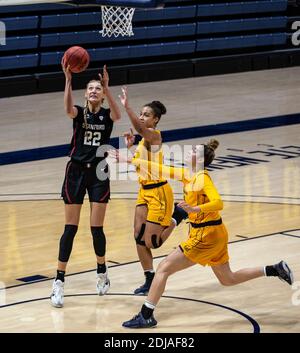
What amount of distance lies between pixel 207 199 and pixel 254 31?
1499 centimetres

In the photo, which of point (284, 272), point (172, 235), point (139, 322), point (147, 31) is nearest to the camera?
point (139, 322)

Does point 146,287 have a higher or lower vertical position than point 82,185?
lower

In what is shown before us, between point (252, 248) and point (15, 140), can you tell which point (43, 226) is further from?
point (15, 140)

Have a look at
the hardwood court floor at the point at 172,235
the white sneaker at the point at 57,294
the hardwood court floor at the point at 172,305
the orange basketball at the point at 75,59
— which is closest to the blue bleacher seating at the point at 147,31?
the hardwood court floor at the point at 172,235

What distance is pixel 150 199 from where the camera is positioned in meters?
9.35

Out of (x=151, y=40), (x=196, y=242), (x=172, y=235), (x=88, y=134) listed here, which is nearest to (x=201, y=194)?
(x=196, y=242)

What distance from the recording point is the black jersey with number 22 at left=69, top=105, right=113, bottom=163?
9211 mm

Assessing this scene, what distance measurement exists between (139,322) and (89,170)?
1.47 meters

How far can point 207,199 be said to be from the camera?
846 cm

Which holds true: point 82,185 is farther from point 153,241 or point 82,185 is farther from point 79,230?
point 79,230

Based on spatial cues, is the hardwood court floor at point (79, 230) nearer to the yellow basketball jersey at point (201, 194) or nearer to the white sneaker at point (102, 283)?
the white sneaker at point (102, 283)

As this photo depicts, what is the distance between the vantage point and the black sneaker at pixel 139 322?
27.6ft

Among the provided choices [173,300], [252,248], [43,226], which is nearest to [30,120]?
[43,226]

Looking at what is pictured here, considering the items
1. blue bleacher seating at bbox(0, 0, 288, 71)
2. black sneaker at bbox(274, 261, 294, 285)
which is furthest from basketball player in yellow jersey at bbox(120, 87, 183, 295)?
blue bleacher seating at bbox(0, 0, 288, 71)
